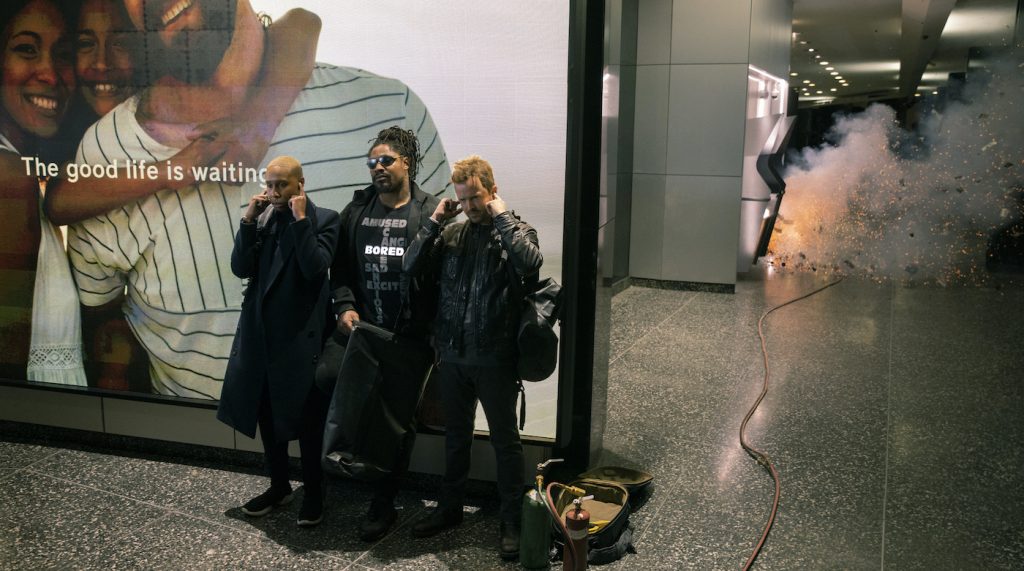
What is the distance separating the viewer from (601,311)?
3.79 m

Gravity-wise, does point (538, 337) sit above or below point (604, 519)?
above

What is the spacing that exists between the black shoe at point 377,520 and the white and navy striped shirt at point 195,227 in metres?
1.25

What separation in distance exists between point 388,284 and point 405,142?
665 mm

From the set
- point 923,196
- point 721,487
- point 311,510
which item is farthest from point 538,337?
point 923,196

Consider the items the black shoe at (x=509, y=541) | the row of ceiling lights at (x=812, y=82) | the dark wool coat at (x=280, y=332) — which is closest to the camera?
the black shoe at (x=509, y=541)

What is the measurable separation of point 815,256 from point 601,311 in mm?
9693

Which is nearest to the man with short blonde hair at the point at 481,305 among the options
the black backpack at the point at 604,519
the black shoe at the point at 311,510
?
the black backpack at the point at 604,519

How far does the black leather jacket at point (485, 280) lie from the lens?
122 inches

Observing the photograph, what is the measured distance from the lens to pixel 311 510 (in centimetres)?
348

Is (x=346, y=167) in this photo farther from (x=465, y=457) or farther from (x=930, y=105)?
(x=930, y=105)

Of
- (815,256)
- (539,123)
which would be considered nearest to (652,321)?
(539,123)

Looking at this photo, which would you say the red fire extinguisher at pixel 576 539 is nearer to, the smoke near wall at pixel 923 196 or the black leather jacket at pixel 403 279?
the black leather jacket at pixel 403 279

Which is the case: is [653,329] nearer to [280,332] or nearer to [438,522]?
[438,522]

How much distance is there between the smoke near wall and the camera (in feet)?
39.7
